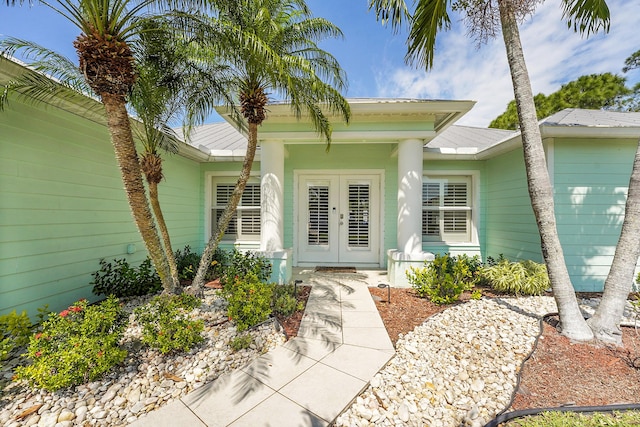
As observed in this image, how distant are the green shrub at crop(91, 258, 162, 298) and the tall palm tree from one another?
1.88 metres

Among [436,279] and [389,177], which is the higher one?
[389,177]

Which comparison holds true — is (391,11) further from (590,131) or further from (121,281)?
(121,281)

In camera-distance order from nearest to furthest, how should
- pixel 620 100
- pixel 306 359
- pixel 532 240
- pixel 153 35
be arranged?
pixel 306 359 < pixel 153 35 < pixel 532 240 < pixel 620 100

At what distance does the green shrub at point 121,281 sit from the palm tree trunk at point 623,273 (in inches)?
259

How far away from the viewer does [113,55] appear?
2.75m

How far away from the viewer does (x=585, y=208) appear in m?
4.97

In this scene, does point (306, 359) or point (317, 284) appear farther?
point (317, 284)

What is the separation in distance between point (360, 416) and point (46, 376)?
103 inches

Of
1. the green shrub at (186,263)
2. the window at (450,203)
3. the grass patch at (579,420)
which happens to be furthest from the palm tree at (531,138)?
the green shrub at (186,263)

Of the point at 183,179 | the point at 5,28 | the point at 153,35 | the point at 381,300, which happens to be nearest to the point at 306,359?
the point at 381,300

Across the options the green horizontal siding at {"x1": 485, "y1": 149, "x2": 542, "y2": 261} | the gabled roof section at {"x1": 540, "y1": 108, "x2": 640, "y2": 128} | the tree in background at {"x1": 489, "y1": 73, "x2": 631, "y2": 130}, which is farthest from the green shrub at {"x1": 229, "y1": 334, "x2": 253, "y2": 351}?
the tree in background at {"x1": 489, "y1": 73, "x2": 631, "y2": 130}

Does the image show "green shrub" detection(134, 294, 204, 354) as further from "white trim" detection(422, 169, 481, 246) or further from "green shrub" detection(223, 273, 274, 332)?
"white trim" detection(422, 169, 481, 246)

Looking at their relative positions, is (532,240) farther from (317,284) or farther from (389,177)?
(317,284)

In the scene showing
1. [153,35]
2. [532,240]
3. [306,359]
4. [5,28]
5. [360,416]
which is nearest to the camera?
[360,416]
